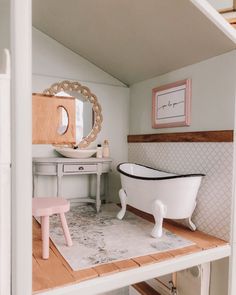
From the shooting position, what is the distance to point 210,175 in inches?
84.4

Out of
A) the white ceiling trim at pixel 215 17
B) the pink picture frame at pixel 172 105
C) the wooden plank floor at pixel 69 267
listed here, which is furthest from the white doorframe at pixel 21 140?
the pink picture frame at pixel 172 105

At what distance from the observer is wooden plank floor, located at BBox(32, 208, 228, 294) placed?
57.3 inches

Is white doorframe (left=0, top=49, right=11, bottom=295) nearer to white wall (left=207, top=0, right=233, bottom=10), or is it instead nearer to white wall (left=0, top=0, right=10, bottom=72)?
white wall (left=0, top=0, right=10, bottom=72)

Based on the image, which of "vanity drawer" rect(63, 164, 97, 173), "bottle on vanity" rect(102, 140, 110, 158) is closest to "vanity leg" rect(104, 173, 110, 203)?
"bottle on vanity" rect(102, 140, 110, 158)

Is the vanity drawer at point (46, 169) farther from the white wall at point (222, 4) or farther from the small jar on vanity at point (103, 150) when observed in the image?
the white wall at point (222, 4)

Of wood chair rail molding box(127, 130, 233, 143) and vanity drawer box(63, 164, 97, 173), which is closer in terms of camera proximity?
wood chair rail molding box(127, 130, 233, 143)

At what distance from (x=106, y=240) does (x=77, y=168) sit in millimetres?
956

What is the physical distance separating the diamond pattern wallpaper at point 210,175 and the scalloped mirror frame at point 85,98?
1.01m

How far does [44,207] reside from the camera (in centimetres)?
171

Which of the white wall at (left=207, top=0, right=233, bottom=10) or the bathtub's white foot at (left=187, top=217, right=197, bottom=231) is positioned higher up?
the white wall at (left=207, top=0, right=233, bottom=10)

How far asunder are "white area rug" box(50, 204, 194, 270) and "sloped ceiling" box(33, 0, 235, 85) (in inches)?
59.6

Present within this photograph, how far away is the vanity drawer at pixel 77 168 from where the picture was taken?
8.94 feet

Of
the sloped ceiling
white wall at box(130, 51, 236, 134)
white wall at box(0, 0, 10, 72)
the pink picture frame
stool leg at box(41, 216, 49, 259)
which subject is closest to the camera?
white wall at box(0, 0, 10, 72)

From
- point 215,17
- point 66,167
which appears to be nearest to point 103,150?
point 66,167
